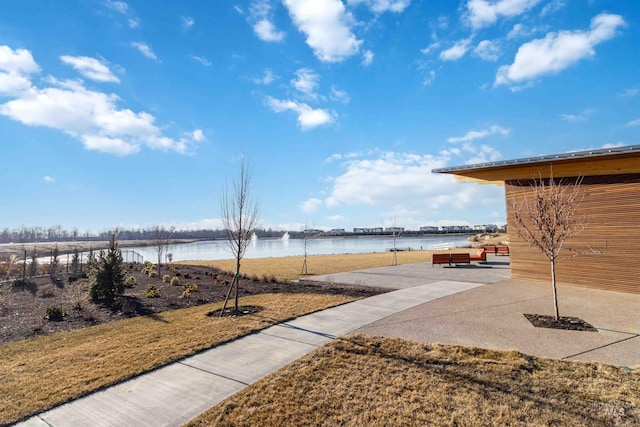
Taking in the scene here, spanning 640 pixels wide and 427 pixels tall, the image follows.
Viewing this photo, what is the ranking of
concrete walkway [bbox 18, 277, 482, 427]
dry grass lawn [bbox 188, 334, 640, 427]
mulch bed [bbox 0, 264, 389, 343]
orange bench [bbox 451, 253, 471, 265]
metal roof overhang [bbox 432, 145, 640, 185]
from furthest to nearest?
orange bench [bbox 451, 253, 471, 265], metal roof overhang [bbox 432, 145, 640, 185], mulch bed [bbox 0, 264, 389, 343], concrete walkway [bbox 18, 277, 482, 427], dry grass lawn [bbox 188, 334, 640, 427]

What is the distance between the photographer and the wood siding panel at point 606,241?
10914mm

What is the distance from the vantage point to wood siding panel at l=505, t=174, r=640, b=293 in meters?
10.9

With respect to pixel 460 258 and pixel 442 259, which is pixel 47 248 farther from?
pixel 460 258

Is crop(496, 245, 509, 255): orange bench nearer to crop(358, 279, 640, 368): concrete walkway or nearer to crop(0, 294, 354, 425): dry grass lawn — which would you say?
crop(358, 279, 640, 368): concrete walkway

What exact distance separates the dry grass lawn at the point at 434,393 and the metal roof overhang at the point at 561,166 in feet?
28.5

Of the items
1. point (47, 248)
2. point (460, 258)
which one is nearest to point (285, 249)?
point (47, 248)

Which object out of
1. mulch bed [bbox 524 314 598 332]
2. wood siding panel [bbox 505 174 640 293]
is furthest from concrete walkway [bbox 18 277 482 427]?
wood siding panel [bbox 505 174 640 293]

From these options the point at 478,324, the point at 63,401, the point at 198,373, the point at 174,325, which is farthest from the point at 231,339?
the point at 478,324

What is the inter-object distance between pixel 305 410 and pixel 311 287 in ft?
29.4

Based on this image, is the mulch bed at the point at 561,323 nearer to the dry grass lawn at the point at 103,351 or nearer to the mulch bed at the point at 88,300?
the mulch bed at the point at 88,300

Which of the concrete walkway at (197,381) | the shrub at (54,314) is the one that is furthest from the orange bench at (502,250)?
the shrub at (54,314)

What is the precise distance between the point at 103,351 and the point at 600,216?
50.4 feet

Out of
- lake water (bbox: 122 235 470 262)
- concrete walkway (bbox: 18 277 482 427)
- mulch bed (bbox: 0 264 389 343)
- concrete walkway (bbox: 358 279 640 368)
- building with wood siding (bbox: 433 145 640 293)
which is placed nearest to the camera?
concrete walkway (bbox: 18 277 482 427)

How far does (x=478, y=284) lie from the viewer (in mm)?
12820
